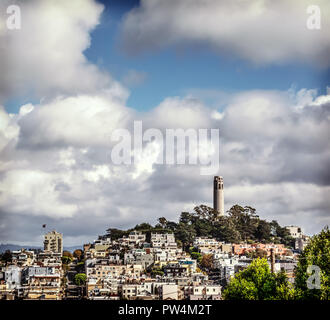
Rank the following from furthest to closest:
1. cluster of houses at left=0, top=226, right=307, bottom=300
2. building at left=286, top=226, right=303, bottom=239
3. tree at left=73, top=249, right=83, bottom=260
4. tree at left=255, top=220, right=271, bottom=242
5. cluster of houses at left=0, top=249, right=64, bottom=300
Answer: building at left=286, top=226, right=303, bottom=239
tree at left=255, top=220, right=271, bottom=242
tree at left=73, top=249, right=83, bottom=260
cluster of houses at left=0, top=226, right=307, bottom=300
cluster of houses at left=0, top=249, right=64, bottom=300

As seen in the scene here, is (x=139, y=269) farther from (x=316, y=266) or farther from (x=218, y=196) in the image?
(x=316, y=266)

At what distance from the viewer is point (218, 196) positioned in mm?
49312

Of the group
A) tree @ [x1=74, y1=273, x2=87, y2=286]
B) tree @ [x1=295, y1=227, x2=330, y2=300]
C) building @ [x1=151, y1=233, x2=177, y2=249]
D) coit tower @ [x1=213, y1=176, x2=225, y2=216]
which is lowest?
tree @ [x1=74, y1=273, x2=87, y2=286]

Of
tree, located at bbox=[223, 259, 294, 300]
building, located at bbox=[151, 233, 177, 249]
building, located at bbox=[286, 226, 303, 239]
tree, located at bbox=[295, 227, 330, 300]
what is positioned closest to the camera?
tree, located at bbox=[295, 227, 330, 300]

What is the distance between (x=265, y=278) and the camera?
1722 cm

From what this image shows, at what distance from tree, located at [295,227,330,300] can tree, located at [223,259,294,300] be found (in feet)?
2.95

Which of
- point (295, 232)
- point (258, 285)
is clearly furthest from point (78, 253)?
point (258, 285)

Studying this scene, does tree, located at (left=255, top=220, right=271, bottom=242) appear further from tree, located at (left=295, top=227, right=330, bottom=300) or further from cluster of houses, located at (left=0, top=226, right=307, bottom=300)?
tree, located at (left=295, top=227, right=330, bottom=300)

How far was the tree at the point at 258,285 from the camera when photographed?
1655 centimetres

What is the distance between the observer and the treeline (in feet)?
146

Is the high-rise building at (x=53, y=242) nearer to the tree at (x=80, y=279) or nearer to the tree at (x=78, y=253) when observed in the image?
the tree at (x=78, y=253)

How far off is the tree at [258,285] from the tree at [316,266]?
0.90 metres

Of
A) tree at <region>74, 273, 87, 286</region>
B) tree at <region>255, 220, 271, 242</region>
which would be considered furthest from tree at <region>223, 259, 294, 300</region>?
tree at <region>255, 220, 271, 242</region>
